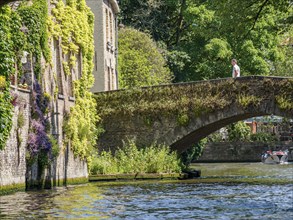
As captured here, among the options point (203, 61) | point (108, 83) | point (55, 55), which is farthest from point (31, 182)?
point (203, 61)

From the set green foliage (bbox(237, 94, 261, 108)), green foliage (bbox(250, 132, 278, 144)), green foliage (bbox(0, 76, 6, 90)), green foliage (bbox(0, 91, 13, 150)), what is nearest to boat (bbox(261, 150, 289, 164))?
green foliage (bbox(250, 132, 278, 144))

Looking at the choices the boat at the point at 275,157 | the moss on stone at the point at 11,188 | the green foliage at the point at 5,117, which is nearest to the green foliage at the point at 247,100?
the moss on stone at the point at 11,188

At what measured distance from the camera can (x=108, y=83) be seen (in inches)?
1939

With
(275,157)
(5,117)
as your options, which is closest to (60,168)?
(5,117)

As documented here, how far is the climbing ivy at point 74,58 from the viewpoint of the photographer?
35.1m

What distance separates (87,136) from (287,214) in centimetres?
1702

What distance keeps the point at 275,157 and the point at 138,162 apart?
79.4 feet

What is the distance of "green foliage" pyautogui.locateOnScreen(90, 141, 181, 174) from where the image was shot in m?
38.7

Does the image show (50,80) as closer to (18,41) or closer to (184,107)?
(18,41)

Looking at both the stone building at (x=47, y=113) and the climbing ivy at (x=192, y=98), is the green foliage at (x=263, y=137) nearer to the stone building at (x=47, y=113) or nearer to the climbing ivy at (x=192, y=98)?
the climbing ivy at (x=192, y=98)

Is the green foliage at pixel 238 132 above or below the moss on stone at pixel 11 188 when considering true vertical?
above

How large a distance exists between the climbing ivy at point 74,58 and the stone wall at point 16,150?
415cm

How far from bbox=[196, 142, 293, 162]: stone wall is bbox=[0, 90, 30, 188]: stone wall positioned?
3757cm

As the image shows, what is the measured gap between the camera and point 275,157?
61.7 metres
